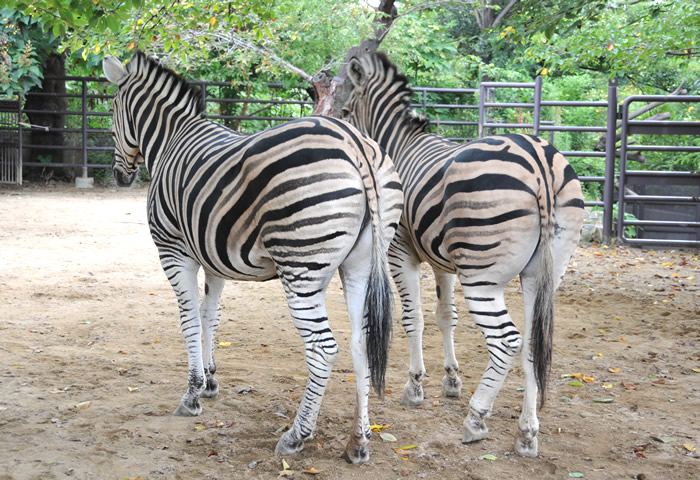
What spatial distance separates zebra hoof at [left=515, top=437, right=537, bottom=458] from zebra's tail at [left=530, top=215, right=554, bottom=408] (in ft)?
0.79

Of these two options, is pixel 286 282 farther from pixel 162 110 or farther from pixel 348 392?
pixel 162 110

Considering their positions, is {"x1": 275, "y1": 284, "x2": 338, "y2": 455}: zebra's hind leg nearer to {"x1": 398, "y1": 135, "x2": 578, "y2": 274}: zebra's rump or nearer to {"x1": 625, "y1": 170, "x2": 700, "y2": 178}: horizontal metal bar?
{"x1": 398, "y1": 135, "x2": 578, "y2": 274}: zebra's rump

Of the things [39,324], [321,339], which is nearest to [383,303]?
[321,339]

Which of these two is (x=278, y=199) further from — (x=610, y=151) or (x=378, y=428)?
(x=610, y=151)

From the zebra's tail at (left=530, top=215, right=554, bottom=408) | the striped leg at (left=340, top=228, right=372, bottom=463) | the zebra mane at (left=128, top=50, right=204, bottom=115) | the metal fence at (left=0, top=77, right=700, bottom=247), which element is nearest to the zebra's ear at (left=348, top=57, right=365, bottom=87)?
the zebra mane at (left=128, top=50, right=204, bottom=115)

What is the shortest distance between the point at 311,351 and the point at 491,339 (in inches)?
38.8

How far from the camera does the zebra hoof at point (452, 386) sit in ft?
14.1

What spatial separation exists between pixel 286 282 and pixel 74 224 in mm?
8700

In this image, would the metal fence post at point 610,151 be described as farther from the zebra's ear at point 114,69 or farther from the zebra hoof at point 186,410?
the zebra hoof at point 186,410

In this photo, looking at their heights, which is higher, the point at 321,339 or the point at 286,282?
the point at 286,282

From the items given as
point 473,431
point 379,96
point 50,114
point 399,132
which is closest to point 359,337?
point 473,431

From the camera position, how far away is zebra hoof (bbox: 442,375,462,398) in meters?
4.30

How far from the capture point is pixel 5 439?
134 inches

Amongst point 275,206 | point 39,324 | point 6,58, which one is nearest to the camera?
point 275,206
